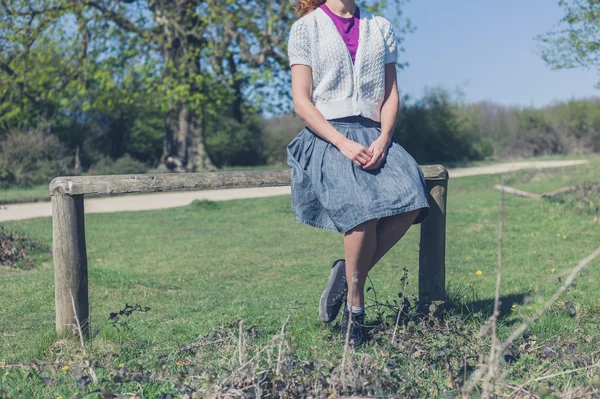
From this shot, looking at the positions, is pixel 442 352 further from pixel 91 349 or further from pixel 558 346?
pixel 91 349

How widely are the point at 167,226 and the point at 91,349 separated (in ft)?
27.5

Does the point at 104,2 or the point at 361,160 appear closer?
the point at 361,160

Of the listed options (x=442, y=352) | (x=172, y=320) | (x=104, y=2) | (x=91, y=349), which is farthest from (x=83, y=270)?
(x=104, y=2)

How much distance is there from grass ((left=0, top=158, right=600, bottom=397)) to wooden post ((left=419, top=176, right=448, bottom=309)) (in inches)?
7.8

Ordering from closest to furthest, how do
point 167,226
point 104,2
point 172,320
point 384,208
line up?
point 384,208, point 172,320, point 167,226, point 104,2

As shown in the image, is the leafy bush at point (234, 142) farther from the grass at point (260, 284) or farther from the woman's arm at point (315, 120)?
the woman's arm at point (315, 120)

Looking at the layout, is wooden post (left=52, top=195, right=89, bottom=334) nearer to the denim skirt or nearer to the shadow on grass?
the denim skirt

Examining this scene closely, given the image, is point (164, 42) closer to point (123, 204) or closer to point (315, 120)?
point (123, 204)

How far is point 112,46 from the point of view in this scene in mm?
20109

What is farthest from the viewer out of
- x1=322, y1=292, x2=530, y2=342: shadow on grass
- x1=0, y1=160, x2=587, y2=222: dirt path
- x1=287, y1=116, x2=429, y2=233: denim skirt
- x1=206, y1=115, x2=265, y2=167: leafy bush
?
x1=206, y1=115, x2=265, y2=167: leafy bush

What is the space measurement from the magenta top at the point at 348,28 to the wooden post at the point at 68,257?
1625mm

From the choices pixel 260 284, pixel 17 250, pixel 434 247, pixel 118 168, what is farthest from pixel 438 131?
pixel 434 247

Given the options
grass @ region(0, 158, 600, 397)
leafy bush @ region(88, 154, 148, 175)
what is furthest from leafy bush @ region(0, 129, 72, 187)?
grass @ region(0, 158, 600, 397)

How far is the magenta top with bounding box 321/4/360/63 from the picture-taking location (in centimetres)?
375
